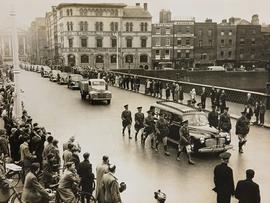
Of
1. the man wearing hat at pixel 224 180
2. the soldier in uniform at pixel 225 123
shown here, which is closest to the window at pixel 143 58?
the soldier in uniform at pixel 225 123

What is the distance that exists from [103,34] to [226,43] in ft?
93.8

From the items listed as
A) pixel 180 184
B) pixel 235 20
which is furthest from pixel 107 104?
pixel 235 20

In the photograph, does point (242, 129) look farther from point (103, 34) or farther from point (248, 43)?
point (248, 43)

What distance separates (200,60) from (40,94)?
5583cm

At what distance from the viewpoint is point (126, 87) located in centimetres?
4344

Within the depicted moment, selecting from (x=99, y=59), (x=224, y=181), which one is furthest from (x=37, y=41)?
(x=224, y=181)

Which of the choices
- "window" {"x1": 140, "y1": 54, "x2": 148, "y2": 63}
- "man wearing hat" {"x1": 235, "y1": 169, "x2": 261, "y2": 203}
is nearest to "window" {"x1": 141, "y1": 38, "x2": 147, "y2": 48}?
"window" {"x1": 140, "y1": 54, "x2": 148, "y2": 63}

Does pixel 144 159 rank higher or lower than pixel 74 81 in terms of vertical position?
lower

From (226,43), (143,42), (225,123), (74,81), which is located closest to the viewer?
(225,123)

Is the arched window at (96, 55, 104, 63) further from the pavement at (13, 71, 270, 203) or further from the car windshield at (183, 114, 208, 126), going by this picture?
the car windshield at (183, 114, 208, 126)

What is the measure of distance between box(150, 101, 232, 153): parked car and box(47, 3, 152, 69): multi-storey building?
196 feet

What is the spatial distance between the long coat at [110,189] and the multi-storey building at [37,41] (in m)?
102

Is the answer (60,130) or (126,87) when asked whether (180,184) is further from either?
(126,87)

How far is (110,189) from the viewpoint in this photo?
29.1ft
